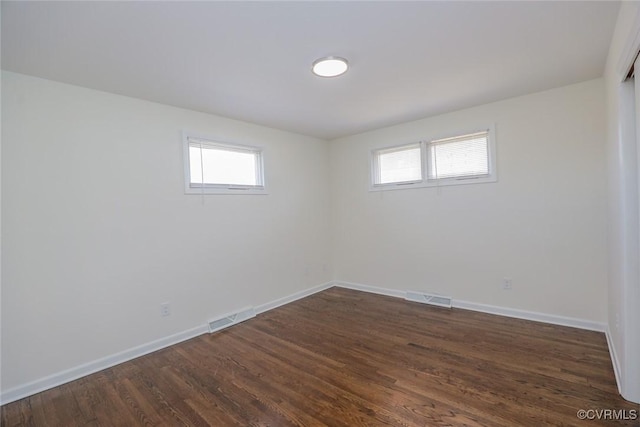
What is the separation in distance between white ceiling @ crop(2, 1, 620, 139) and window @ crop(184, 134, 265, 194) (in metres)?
0.49

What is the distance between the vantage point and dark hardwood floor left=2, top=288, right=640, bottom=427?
181cm

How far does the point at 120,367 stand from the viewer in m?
2.51

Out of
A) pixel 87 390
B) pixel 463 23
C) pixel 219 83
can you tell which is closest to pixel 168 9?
pixel 219 83

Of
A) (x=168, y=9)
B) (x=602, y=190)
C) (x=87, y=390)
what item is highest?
(x=168, y=9)

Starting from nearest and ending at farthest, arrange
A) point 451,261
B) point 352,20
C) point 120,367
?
point 352,20 < point 120,367 < point 451,261

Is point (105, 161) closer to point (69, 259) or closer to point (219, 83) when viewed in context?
point (69, 259)

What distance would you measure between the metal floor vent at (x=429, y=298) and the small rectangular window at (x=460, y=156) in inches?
60.9

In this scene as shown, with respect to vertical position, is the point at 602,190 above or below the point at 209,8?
below

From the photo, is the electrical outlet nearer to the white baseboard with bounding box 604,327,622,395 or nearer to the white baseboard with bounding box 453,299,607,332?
the white baseboard with bounding box 453,299,607,332

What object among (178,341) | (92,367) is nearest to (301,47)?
(178,341)

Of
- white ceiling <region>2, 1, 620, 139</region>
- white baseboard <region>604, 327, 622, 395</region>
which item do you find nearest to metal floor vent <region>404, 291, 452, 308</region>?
white baseboard <region>604, 327, 622, 395</region>

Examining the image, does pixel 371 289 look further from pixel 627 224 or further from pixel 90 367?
pixel 90 367

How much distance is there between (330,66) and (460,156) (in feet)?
7.13

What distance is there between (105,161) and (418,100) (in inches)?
122
